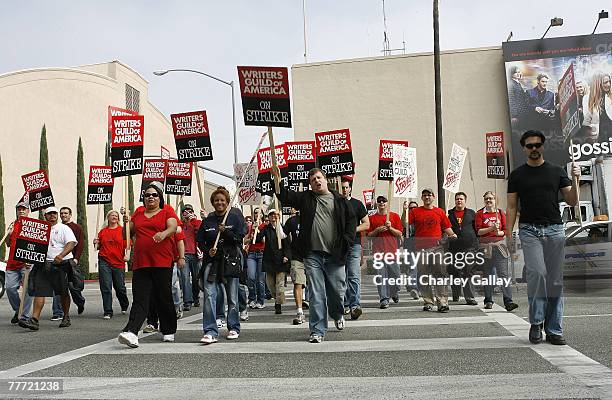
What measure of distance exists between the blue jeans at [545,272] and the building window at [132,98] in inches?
1556

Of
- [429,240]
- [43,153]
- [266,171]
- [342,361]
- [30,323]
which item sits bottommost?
[342,361]

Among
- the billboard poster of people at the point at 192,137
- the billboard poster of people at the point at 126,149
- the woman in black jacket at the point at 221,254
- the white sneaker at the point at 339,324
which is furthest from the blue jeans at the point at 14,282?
the white sneaker at the point at 339,324

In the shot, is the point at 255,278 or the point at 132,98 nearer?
the point at 255,278

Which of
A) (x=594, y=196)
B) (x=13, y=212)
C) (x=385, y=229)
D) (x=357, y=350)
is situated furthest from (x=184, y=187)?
(x=13, y=212)

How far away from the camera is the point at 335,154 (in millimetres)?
15703

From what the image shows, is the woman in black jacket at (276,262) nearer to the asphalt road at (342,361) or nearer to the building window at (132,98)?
the asphalt road at (342,361)

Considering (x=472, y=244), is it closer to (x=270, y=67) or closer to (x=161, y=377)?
(x=270, y=67)

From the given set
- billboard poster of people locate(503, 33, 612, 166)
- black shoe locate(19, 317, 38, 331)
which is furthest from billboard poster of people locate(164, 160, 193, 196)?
billboard poster of people locate(503, 33, 612, 166)

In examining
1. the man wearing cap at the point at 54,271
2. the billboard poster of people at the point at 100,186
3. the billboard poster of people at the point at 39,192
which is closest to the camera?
the man wearing cap at the point at 54,271

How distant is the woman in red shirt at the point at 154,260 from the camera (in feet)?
27.3

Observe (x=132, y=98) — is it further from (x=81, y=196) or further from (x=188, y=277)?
(x=188, y=277)

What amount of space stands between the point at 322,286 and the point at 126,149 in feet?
23.7

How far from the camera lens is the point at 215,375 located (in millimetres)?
6184

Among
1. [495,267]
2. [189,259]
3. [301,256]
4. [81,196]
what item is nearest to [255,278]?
[189,259]
